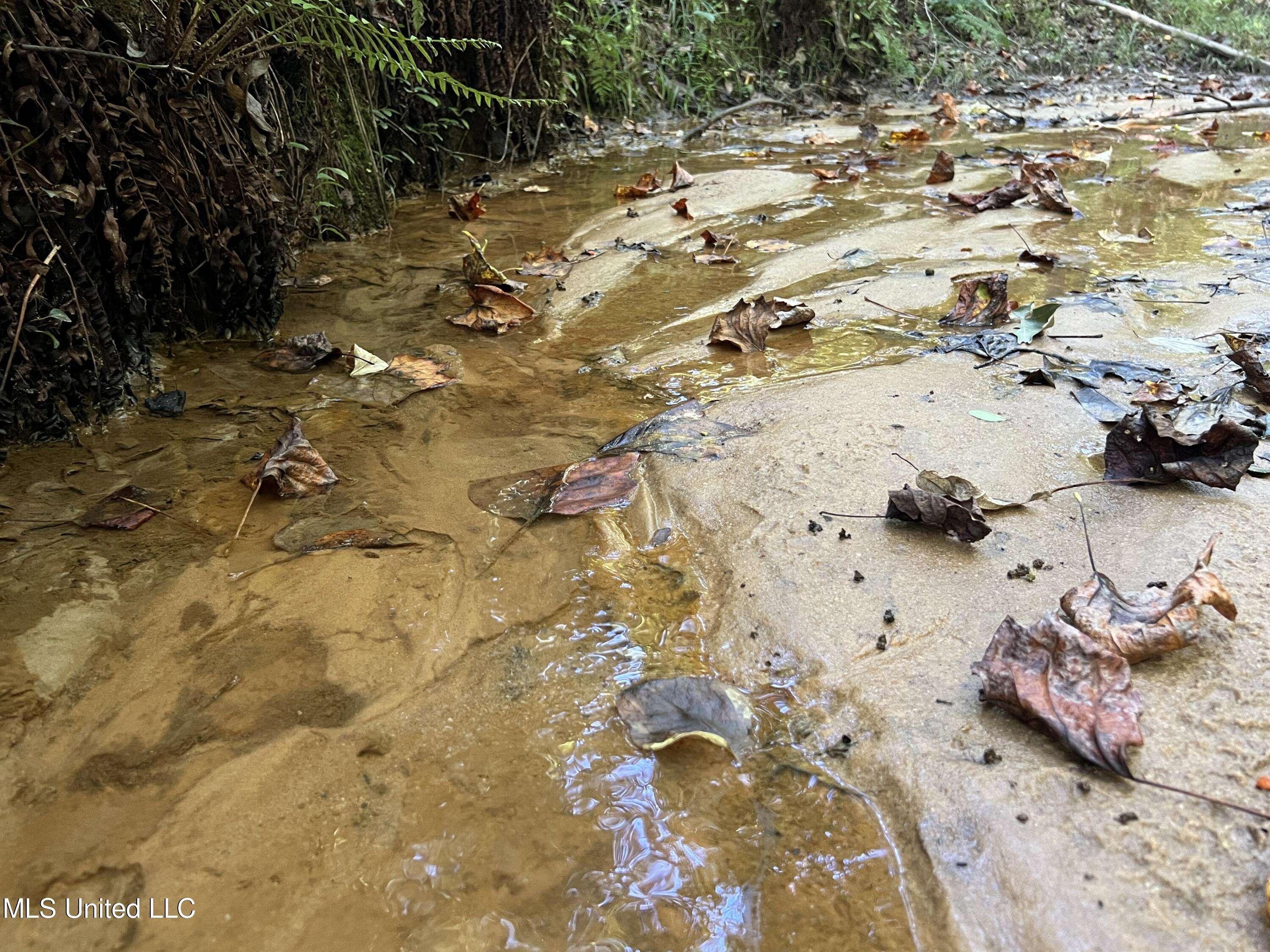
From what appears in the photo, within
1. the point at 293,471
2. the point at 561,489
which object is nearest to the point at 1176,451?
the point at 561,489

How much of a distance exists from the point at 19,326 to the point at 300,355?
2.56ft

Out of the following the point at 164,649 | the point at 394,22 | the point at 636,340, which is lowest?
the point at 636,340

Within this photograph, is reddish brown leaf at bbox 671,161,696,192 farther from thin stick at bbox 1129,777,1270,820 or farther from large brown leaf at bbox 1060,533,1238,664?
thin stick at bbox 1129,777,1270,820

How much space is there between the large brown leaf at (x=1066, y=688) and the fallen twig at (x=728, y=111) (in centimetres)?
581

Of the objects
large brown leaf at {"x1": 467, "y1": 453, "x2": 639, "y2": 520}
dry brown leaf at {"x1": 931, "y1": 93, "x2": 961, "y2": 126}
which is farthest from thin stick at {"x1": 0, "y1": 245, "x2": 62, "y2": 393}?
dry brown leaf at {"x1": 931, "y1": 93, "x2": 961, "y2": 126}

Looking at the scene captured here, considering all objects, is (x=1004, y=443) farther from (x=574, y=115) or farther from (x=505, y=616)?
(x=574, y=115)

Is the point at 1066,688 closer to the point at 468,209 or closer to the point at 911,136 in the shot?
the point at 468,209

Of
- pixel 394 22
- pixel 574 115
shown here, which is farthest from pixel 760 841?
pixel 574 115

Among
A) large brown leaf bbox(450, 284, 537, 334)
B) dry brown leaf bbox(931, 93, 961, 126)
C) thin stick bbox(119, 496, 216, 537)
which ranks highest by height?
thin stick bbox(119, 496, 216, 537)

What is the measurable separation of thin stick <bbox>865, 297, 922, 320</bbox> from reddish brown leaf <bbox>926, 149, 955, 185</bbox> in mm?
2165

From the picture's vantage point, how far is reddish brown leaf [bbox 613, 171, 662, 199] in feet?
15.3

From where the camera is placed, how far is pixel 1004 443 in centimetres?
193

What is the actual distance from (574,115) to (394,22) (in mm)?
2382

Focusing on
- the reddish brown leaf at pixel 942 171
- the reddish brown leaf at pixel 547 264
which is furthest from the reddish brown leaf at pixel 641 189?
the reddish brown leaf at pixel 942 171
